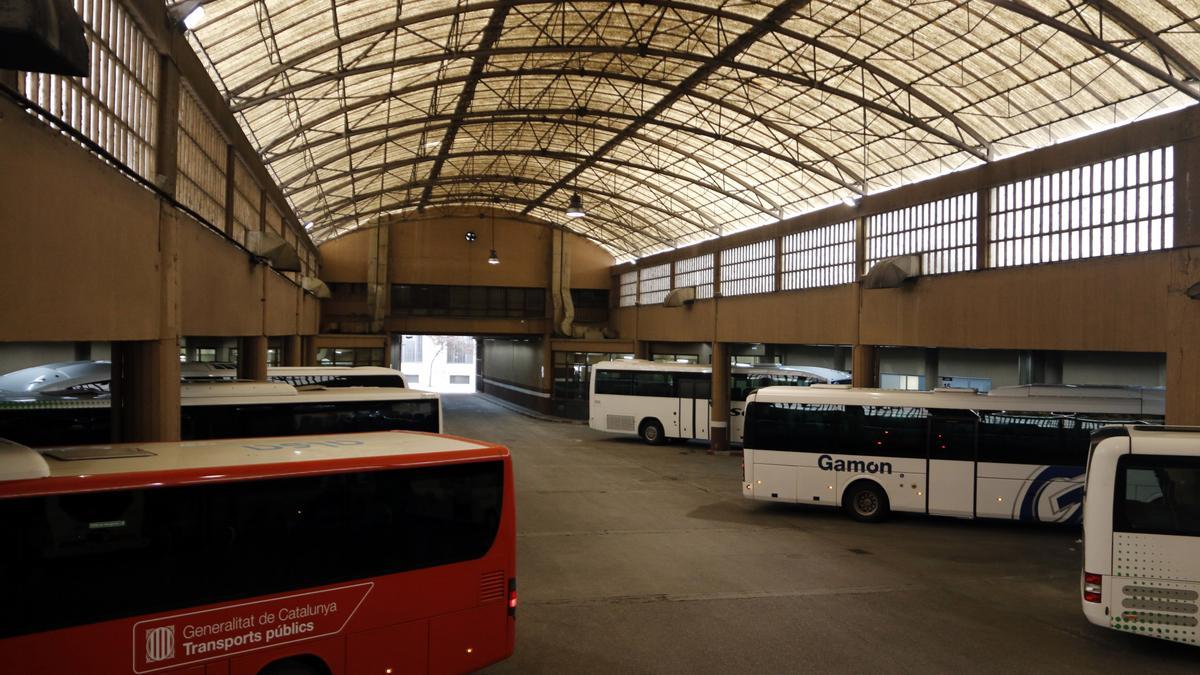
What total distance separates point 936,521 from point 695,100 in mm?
14291

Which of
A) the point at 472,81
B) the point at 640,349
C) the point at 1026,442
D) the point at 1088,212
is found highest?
the point at 472,81

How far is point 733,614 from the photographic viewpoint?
905cm

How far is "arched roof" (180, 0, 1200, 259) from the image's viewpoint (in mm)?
15797

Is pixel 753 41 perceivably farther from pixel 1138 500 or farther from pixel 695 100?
pixel 1138 500

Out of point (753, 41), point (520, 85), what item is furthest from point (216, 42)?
point (753, 41)

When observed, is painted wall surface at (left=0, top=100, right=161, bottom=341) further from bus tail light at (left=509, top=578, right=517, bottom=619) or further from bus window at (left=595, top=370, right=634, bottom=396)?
bus window at (left=595, top=370, right=634, bottom=396)

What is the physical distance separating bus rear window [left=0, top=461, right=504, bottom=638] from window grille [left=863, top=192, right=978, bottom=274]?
1462 cm

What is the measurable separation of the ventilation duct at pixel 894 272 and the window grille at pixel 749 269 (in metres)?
8.35

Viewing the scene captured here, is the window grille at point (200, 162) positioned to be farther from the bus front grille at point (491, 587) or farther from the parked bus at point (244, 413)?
the bus front grille at point (491, 587)

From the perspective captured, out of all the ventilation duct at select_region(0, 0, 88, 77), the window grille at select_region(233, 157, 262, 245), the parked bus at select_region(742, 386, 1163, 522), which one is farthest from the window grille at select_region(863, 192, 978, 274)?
the ventilation duct at select_region(0, 0, 88, 77)

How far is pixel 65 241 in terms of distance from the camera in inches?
256

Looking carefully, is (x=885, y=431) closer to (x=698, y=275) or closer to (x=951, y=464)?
(x=951, y=464)

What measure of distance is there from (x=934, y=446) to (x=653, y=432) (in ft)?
46.9

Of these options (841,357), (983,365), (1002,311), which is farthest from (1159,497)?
(841,357)
